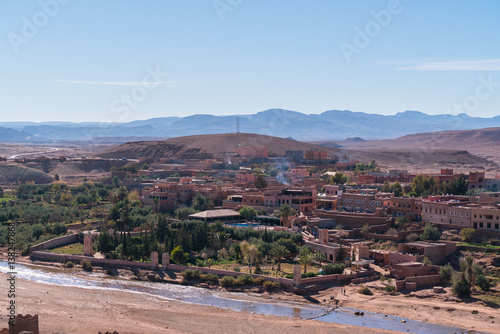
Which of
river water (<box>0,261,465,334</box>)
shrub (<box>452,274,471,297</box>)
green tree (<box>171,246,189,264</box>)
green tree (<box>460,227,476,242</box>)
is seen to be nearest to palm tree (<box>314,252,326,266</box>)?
river water (<box>0,261,465,334</box>)

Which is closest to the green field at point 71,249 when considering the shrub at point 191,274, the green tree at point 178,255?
the green tree at point 178,255

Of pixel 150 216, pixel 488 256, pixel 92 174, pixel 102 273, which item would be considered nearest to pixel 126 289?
pixel 102 273

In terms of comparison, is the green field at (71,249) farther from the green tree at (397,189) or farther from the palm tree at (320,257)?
the green tree at (397,189)

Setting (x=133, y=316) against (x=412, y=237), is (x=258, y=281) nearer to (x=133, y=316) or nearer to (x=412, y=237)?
(x=133, y=316)

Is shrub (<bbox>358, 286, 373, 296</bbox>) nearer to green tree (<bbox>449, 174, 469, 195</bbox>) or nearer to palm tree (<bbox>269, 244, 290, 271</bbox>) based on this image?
palm tree (<bbox>269, 244, 290, 271</bbox>)

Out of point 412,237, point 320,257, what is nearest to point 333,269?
point 320,257
